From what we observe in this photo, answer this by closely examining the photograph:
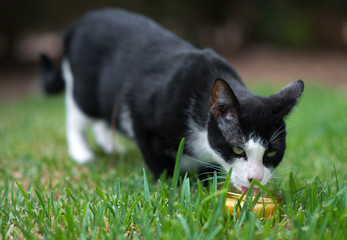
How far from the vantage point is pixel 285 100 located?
2.17m

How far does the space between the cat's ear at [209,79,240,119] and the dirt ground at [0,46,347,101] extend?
6.81 metres

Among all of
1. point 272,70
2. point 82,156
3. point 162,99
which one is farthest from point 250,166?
point 272,70

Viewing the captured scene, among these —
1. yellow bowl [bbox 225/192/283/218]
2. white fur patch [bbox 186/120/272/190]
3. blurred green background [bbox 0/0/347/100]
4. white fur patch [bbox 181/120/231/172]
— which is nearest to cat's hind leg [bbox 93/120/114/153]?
white fur patch [bbox 181/120/231/172]

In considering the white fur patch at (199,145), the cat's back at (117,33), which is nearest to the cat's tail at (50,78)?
the cat's back at (117,33)

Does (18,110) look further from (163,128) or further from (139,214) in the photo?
(139,214)

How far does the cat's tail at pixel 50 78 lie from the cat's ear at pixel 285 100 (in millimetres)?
2632

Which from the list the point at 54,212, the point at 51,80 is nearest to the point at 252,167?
the point at 54,212

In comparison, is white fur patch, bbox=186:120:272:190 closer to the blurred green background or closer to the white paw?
the white paw

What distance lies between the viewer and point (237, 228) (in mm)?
1649

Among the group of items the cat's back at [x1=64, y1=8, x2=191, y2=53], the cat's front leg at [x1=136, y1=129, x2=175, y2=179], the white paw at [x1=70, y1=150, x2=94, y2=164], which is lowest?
the white paw at [x1=70, y1=150, x2=94, y2=164]

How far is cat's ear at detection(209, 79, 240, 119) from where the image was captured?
2.03 metres

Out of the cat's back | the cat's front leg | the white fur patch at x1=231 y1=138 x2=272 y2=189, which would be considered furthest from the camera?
the cat's back

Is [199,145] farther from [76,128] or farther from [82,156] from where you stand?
[76,128]

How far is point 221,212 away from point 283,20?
9.36 metres
